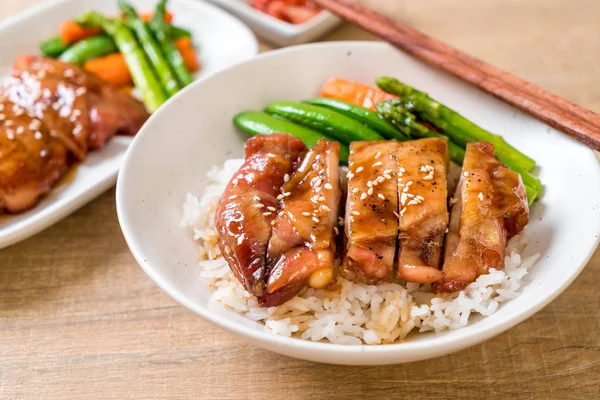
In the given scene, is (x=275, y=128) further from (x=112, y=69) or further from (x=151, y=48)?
(x=112, y=69)

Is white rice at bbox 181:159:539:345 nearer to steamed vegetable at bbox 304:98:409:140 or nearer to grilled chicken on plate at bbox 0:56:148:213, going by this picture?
steamed vegetable at bbox 304:98:409:140

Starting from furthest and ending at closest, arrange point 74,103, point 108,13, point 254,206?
point 108,13, point 74,103, point 254,206

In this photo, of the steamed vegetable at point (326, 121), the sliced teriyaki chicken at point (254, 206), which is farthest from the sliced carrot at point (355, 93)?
the sliced teriyaki chicken at point (254, 206)

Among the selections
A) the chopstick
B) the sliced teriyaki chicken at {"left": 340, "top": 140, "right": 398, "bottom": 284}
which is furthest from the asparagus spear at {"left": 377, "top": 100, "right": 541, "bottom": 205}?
the sliced teriyaki chicken at {"left": 340, "top": 140, "right": 398, "bottom": 284}

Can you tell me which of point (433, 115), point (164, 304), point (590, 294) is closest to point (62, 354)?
point (164, 304)

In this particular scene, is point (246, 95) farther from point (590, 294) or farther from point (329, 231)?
point (590, 294)

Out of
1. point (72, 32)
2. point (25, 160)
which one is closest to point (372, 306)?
point (25, 160)
